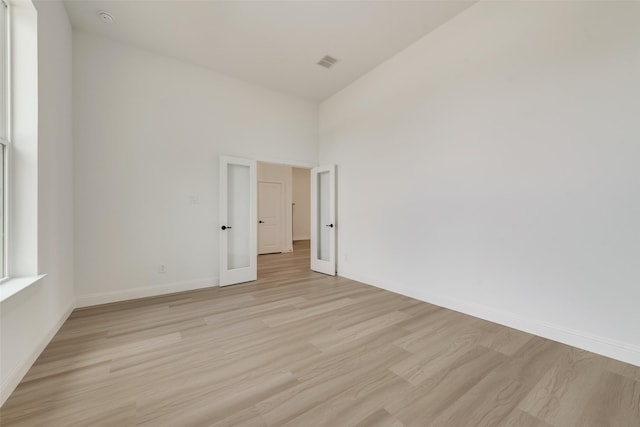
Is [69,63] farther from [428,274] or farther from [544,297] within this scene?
[544,297]

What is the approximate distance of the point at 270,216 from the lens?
783 cm

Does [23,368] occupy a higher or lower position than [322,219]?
lower

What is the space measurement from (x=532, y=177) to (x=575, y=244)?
2.34ft

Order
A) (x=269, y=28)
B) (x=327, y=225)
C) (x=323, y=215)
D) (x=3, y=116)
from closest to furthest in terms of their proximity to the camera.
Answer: (x=3, y=116) → (x=269, y=28) → (x=327, y=225) → (x=323, y=215)

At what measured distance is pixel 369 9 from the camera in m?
2.93

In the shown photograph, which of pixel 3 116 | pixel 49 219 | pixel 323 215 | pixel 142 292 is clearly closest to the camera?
pixel 3 116

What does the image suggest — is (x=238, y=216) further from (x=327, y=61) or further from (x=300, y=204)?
(x=300, y=204)

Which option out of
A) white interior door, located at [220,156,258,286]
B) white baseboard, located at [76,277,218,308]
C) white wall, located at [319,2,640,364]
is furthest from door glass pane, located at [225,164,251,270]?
white wall, located at [319,2,640,364]

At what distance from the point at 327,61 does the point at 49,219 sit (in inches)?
157

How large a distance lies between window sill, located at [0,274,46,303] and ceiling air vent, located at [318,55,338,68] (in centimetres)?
420

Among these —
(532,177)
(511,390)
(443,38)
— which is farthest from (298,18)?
(511,390)

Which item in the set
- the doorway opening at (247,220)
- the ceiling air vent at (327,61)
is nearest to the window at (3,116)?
the doorway opening at (247,220)

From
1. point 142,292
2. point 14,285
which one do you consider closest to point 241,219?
point 142,292

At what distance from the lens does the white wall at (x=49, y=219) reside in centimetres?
174
